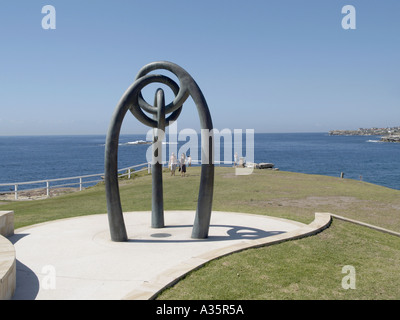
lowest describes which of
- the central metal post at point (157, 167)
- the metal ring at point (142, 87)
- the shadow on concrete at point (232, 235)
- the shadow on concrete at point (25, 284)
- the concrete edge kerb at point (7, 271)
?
the shadow on concrete at point (232, 235)

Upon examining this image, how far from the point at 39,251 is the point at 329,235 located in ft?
22.7

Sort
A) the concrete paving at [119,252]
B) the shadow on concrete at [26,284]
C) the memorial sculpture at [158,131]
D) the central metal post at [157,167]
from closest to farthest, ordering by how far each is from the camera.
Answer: the shadow on concrete at [26,284] → the concrete paving at [119,252] → the memorial sculpture at [158,131] → the central metal post at [157,167]

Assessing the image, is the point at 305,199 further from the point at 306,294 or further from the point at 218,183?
the point at 306,294

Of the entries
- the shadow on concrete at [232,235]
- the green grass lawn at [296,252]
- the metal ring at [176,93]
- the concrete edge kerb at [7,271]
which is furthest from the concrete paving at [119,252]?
the metal ring at [176,93]

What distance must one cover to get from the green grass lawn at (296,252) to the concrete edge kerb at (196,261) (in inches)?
5.5

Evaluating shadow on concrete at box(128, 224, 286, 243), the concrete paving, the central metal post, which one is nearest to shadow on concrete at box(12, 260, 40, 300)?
the concrete paving

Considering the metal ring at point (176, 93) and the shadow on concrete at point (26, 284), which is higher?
the metal ring at point (176, 93)

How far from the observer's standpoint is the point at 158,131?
10219mm

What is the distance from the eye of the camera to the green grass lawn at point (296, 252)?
596cm

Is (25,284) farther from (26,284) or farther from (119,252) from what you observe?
(119,252)

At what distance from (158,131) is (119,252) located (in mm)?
3575

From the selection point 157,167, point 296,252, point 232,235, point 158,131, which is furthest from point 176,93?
point 296,252

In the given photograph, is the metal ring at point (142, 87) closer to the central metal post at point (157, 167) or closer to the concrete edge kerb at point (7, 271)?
the central metal post at point (157, 167)
